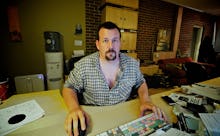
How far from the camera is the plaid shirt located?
3.71ft

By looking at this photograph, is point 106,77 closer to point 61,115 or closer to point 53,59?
point 61,115

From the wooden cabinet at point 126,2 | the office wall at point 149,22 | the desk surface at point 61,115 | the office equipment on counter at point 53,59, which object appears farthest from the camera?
the office wall at point 149,22

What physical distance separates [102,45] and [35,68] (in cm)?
234

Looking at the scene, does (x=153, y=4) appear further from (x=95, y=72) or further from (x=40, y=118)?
(x=40, y=118)

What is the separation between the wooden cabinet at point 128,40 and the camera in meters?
3.35

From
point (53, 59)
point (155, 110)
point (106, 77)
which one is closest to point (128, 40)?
point (53, 59)

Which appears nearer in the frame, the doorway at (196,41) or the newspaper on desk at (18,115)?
the newspaper on desk at (18,115)

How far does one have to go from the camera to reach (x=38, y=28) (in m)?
2.81

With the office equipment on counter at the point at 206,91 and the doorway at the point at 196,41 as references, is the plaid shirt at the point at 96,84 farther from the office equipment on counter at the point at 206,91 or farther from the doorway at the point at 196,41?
the doorway at the point at 196,41

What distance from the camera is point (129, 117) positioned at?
854 mm

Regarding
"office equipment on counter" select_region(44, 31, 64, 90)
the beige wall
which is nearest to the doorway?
the beige wall

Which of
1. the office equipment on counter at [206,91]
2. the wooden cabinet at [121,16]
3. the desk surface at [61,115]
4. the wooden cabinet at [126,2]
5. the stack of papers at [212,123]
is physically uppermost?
the wooden cabinet at [126,2]

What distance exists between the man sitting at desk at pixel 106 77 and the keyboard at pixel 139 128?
0.29 metres

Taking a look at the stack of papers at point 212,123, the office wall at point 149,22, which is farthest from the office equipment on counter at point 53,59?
the stack of papers at point 212,123
